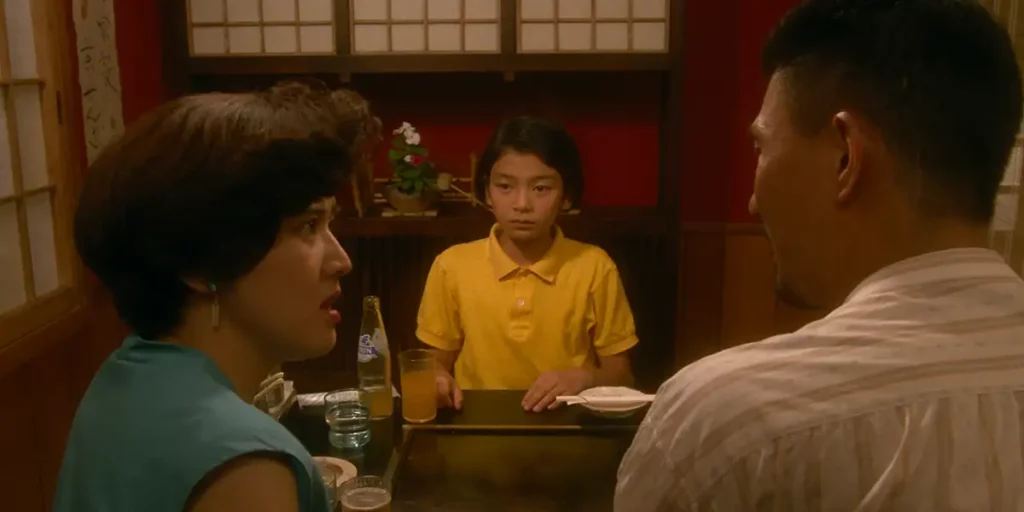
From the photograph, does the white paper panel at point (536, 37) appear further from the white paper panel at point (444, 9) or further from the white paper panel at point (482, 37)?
the white paper panel at point (444, 9)

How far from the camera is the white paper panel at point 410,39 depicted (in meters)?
2.89

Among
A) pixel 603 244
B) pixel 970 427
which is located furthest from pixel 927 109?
pixel 603 244

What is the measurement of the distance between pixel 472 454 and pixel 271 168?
81 cm

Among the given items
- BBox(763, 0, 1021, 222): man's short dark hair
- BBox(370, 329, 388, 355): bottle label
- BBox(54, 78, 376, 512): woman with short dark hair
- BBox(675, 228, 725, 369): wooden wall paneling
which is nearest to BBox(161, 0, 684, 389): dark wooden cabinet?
BBox(675, 228, 725, 369): wooden wall paneling

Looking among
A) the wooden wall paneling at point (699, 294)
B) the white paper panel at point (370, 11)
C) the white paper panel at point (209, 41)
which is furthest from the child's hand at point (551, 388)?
the white paper panel at point (209, 41)

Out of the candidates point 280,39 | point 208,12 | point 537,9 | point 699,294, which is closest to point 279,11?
point 280,39

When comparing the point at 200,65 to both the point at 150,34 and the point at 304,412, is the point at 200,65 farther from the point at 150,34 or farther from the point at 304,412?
the point at 304,412

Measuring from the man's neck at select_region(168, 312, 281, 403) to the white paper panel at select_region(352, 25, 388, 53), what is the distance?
2065 millimetres

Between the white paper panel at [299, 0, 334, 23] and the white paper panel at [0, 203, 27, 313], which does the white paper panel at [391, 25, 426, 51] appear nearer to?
the white paper panel at [299, 0, 334, 23]

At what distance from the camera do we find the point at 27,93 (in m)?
2.13

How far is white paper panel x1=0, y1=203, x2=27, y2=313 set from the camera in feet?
6.56

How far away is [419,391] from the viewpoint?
168cm

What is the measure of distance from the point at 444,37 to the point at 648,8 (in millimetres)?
680

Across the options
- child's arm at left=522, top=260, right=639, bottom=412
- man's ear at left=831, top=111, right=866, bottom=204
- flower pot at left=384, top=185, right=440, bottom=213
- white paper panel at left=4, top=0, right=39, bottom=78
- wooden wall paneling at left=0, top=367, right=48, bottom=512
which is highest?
white paper panel at left=4, top=0, right=39, bottom=78
